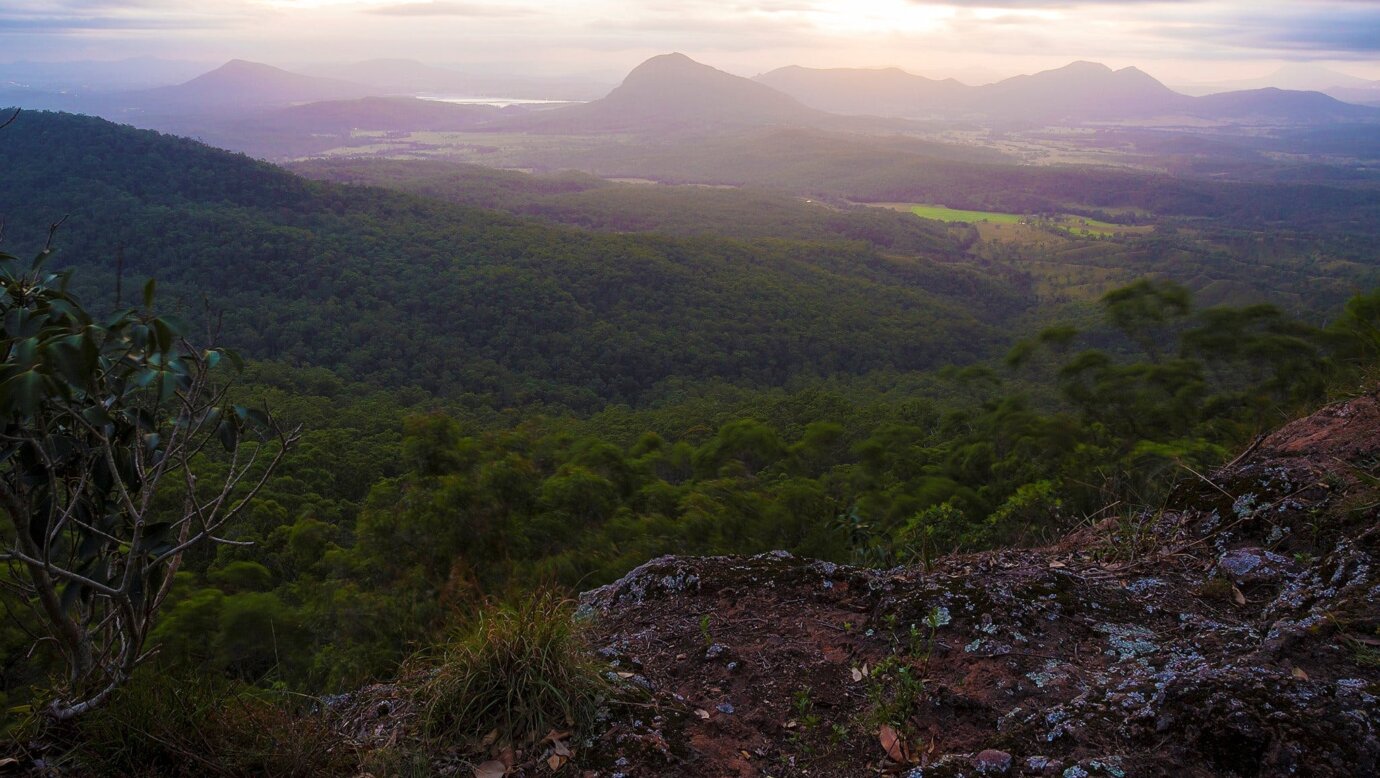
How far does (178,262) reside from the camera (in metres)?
35.1

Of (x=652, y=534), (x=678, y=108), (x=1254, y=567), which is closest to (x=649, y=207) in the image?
(x=652, y=534)

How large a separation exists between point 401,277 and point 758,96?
17423cm

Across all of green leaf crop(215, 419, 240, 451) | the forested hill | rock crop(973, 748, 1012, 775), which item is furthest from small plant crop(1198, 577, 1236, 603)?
the forested hill

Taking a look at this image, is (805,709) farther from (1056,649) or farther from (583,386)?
(583,386)

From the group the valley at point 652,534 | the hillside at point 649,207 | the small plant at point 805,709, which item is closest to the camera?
the valley at point 652,534

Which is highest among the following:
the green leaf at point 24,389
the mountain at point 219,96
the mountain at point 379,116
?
the mountain at point 219,96

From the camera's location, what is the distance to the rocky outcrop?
184 centimetres

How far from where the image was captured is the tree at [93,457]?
1773mm

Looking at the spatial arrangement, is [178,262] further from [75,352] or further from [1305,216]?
[1305,216]

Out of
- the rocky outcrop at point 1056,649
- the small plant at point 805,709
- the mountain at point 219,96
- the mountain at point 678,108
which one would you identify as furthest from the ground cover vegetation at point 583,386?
the mountain at point 219,96

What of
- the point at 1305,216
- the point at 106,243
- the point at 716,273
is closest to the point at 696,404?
the point at 716,273

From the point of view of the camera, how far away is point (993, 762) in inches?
75.2

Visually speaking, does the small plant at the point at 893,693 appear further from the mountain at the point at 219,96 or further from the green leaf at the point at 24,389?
the mountain at the point at 219,96

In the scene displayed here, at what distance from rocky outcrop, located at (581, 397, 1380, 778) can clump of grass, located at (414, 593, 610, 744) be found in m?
0.16
